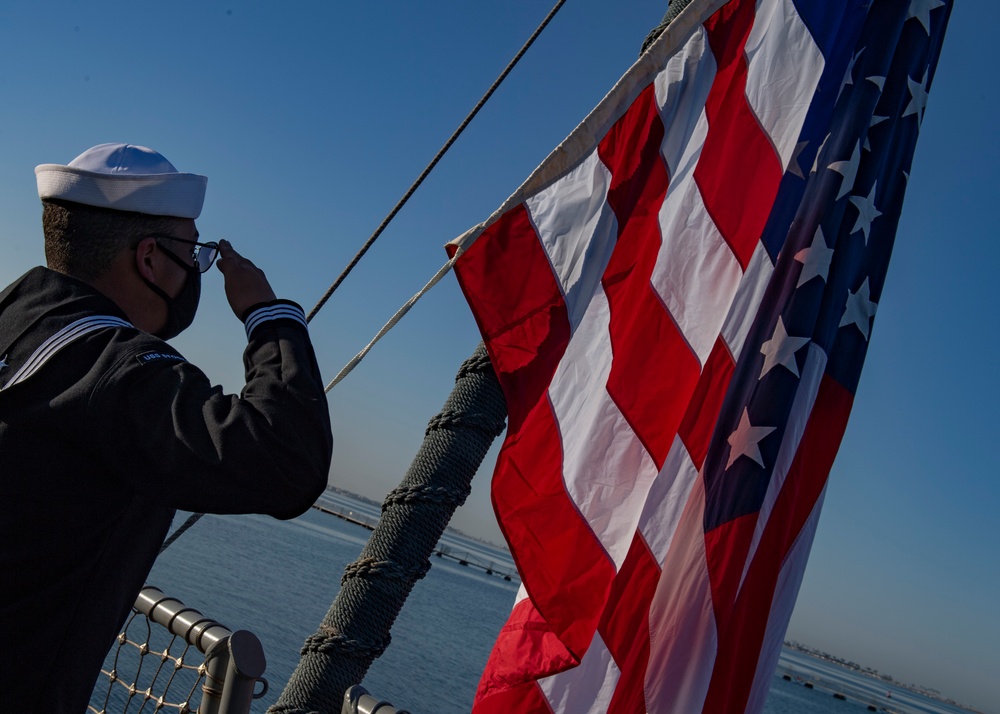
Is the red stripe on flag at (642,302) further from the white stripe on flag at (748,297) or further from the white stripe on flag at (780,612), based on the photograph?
the white stripe on flag at (780,612)

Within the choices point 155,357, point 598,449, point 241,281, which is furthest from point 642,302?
point 155,357

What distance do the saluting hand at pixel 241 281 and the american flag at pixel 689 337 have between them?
36.4 inches

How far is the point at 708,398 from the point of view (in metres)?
2.54

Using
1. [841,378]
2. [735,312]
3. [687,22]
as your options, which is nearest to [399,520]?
[735,312]

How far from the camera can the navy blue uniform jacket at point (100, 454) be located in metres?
1.17

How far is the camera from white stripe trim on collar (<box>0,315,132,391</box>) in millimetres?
1239

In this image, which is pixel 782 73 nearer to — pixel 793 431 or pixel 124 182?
pixel 793 431

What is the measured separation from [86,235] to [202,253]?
0.20m

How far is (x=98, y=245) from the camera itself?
4.75ft

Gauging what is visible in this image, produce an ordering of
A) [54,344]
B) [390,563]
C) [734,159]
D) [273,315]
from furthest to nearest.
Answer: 1. [734,159]
2. [390,563]
3. [273,315]
4. [54,344]

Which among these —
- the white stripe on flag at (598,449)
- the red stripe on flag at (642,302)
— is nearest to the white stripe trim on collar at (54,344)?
the white stripe on flag at (598,449)

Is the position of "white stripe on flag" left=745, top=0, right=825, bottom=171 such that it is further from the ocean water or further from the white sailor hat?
the ocean water

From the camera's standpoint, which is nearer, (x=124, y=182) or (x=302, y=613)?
(x=124, y=182)

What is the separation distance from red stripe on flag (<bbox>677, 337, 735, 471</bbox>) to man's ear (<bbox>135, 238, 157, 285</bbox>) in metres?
1.60
